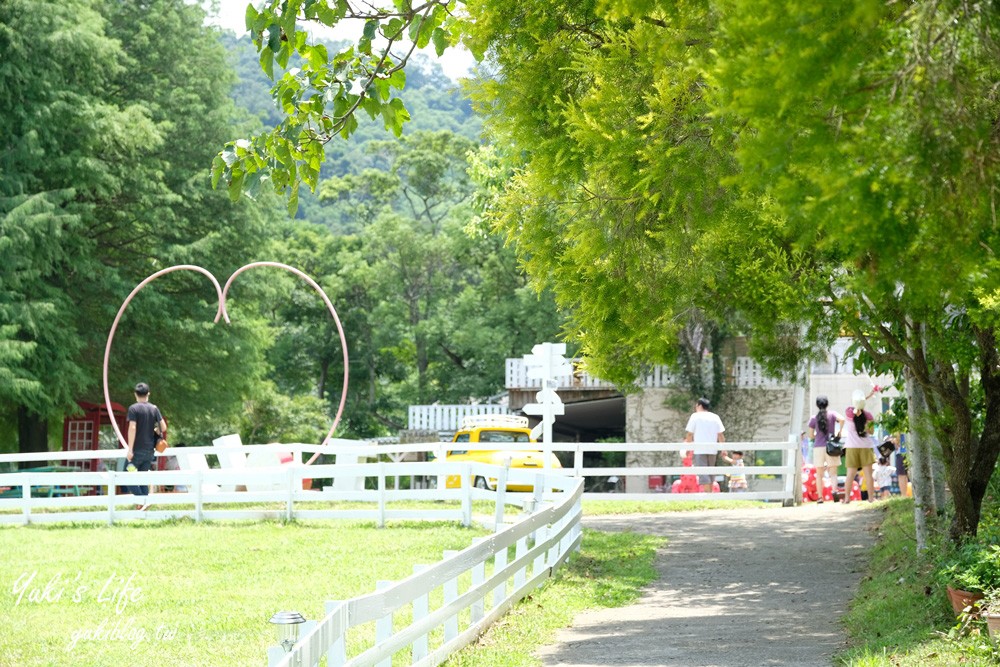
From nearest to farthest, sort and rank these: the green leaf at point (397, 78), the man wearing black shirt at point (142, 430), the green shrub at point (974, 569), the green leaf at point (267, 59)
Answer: the green leaf at point (267, 59) < the green shrub at point (974, 569) < the green leaf at point (397, 78) < the man wearing black shirt at point (142, 430)

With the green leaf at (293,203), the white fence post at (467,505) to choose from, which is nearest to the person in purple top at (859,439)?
the white fence post at (467,505)

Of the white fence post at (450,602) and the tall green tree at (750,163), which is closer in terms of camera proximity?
the tall green tree at (750,163)

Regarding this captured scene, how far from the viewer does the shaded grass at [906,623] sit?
8344mm

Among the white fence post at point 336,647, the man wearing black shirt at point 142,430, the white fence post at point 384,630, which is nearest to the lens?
the white fence post at point 336,647

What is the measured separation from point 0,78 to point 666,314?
22.6m

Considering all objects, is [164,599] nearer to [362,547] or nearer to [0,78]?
[362,547]

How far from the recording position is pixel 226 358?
3522 centimetres

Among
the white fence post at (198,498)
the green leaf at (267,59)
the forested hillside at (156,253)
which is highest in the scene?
the forested hillside at (156,253)

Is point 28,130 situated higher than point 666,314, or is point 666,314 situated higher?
point 28,130

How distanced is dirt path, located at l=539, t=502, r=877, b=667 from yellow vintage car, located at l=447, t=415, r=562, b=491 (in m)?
3.20

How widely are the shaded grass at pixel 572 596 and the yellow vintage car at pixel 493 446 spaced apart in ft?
8.42

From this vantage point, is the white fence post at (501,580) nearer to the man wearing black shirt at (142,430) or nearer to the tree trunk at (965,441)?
the tree trunk at (965,441)

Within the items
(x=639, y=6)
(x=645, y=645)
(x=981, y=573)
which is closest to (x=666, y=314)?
(x=645, y=645)

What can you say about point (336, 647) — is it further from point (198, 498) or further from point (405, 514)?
point (198, 498)
